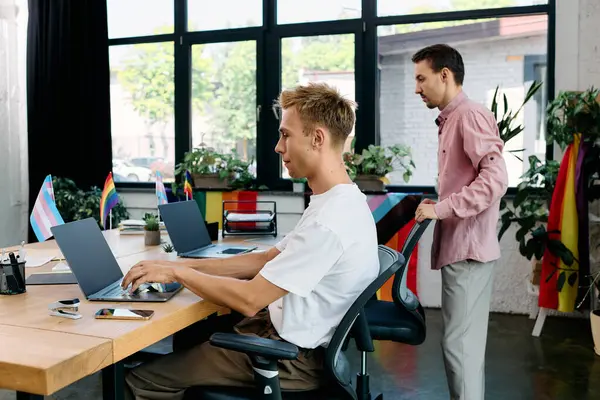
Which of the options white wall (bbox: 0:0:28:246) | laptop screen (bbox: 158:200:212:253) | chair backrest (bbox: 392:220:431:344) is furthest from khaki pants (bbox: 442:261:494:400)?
white wall (bbox: 0:0:28:246)

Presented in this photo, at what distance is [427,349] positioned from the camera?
3648 mm

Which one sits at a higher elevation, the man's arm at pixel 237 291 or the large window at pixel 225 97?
the large window at pixel 225 97

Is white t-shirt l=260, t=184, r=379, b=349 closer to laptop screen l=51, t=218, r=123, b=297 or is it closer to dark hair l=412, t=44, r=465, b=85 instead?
laptop screen l=51, t=218, r=123, b=297

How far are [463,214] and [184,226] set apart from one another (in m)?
1.10

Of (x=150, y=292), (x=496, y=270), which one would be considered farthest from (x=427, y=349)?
(x=150, y=292)

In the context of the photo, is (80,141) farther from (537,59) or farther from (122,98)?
(537,59)

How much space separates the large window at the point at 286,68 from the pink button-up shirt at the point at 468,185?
2082 millimetres

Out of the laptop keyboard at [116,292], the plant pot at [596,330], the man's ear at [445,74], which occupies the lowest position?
the plant pot at [596,330]

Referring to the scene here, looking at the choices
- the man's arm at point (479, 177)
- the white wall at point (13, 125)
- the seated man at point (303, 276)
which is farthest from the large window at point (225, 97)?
the seated man at point (303, 276)

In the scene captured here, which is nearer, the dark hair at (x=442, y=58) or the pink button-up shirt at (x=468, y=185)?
the pink button-up shirt at (x=468, y=185)

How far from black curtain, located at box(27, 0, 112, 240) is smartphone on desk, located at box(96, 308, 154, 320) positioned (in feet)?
13.1

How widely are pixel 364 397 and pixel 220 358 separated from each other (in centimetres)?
92

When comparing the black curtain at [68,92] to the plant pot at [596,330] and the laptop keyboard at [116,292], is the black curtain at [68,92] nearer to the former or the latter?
the laptop keyboard at [116,292]

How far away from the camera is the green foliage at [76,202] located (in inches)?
198
